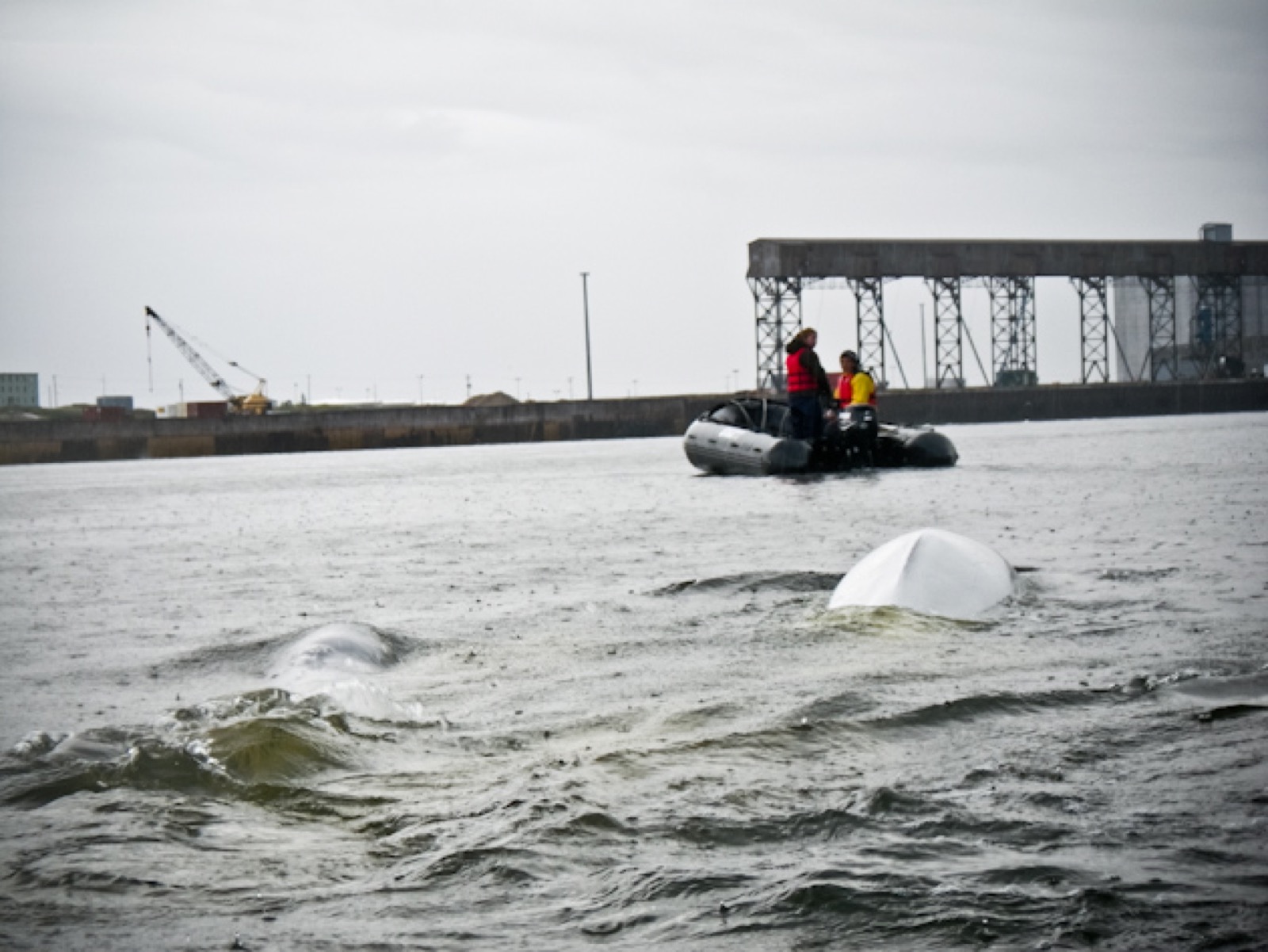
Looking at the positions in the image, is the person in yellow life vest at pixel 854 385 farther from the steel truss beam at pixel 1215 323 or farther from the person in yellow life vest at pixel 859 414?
the steel truss beam at pixel 1215 323

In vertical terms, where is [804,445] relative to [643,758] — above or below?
above

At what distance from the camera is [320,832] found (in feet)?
13.7

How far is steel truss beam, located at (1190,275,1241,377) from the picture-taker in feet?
221

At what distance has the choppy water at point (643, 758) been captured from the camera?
3344 millimetres

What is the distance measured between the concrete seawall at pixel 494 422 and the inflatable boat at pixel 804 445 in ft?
128

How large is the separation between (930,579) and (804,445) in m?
15.7

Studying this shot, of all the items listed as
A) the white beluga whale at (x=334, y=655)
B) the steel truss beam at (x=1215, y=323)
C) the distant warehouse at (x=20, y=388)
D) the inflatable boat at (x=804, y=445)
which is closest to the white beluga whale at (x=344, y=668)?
the white beluga whale at (x=334, y=655)

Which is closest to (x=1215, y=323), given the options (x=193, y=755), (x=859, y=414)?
Answer: (x=859, y=414)

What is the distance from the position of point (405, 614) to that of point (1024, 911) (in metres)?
6.42

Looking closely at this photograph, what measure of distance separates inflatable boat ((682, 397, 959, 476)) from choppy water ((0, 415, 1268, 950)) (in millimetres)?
11801

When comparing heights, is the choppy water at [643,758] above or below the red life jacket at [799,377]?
below

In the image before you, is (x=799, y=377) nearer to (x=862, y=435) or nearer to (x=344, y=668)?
(x=862, y=435)

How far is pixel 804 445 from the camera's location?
23578 mm

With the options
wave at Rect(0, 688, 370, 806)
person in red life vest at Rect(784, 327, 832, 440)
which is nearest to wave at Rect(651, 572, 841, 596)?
wave at Rect(0, 688, 370, 806)
